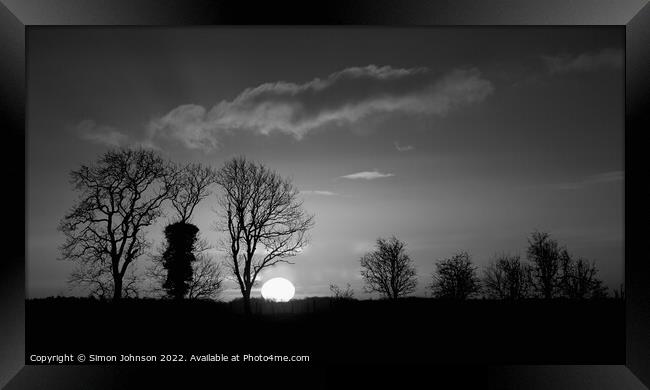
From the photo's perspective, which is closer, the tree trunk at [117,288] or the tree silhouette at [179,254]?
A: the tree trunk at [117,288]

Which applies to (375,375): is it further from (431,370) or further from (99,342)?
(99,342)

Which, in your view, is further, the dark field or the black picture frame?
the dark field

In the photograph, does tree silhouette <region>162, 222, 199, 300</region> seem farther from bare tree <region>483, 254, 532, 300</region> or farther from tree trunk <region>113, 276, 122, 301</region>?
bare tree <region>483, 254, 532, 300</region>

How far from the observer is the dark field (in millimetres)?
6797

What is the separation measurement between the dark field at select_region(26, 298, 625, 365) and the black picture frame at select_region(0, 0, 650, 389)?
1.57ft

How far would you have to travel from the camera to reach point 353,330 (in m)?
7.61

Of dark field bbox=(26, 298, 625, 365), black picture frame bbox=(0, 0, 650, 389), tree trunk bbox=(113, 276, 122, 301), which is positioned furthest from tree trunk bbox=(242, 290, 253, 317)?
black picture frame bbox=(0, 0, 650, 389)

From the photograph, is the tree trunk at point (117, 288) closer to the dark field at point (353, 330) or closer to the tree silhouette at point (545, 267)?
the dark field at point (353, 330)
